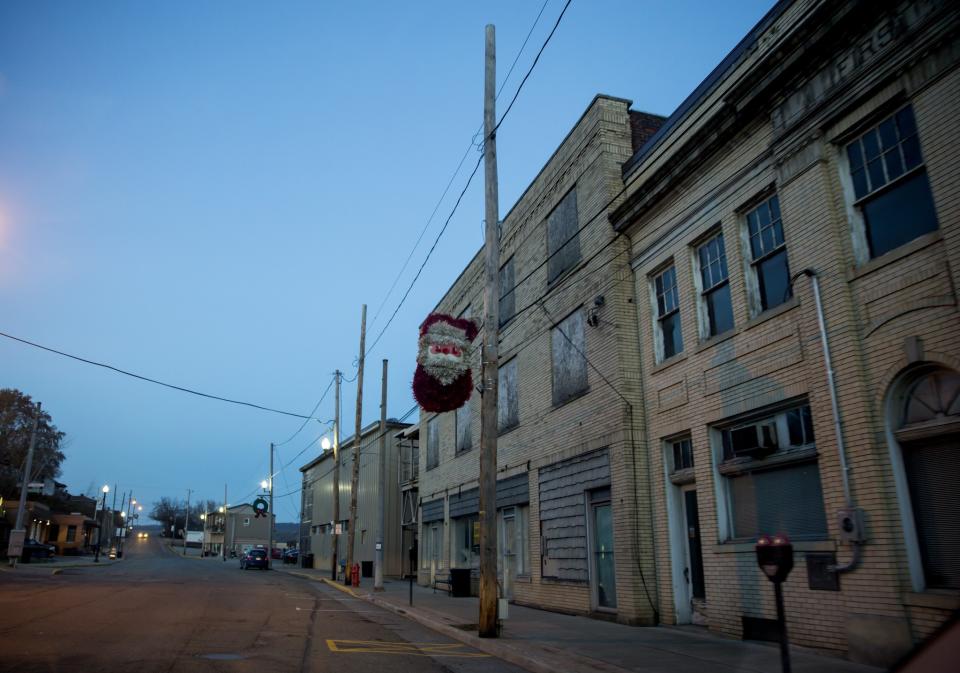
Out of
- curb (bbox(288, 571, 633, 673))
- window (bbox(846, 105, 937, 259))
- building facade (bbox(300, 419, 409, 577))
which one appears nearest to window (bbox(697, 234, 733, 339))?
window (bbox(846, 105, 937, 259))

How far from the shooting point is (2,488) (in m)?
55.8

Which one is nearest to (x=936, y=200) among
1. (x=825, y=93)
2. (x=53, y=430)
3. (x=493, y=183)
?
(x=825, y=93)

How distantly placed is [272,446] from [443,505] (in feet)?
120

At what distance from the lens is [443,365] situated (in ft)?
47.2

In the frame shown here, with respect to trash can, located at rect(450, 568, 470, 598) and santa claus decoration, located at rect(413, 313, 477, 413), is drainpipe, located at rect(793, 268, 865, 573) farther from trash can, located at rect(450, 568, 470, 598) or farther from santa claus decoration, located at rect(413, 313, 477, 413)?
trash can, located at rect(450, 568, 470, 598)

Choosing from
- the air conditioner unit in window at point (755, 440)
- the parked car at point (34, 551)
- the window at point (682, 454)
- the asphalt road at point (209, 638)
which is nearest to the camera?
the asphalt road at point (209, 638)

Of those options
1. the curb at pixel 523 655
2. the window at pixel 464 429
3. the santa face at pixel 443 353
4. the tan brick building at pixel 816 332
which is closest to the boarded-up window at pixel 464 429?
the window at pixel 464 429

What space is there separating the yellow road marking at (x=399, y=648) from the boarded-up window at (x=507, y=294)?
11.3m

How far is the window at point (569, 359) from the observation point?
16609mm

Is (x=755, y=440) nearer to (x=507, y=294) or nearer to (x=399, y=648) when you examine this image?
(x=399, y=648)

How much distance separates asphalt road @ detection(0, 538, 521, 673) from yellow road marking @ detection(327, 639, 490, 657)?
16 mm

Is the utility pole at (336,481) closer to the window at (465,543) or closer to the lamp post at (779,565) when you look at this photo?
the window at (465,543)

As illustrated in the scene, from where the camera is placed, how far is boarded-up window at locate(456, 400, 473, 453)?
25241mm

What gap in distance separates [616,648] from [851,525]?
3.71m
